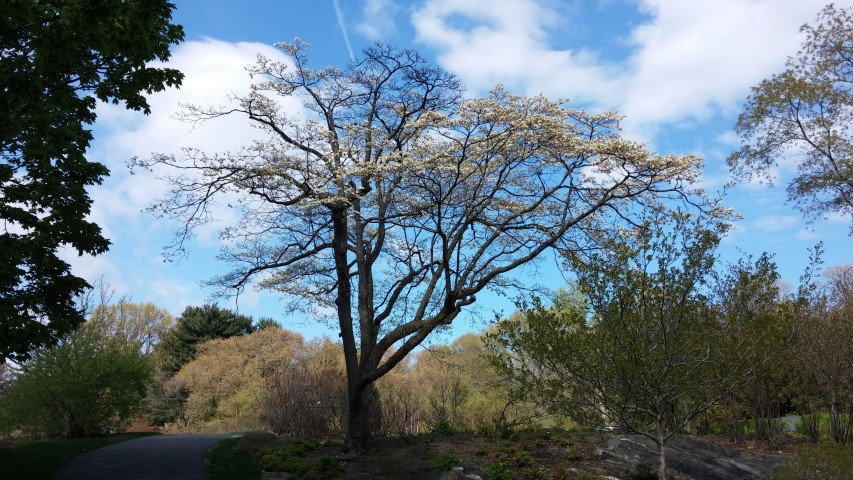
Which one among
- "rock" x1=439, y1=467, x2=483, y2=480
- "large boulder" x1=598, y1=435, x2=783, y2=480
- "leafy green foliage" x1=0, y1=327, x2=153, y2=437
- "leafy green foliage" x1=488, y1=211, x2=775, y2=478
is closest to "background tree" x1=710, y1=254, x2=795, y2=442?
"leafy green foliage" x1=488, y1=211, x2=775, y2=478

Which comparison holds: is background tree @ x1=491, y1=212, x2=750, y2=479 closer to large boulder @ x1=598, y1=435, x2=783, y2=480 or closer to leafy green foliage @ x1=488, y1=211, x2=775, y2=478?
leafy green foliage @ x1=488, y1=211, x2=775, y2=478

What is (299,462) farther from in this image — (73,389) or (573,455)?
(73,389)

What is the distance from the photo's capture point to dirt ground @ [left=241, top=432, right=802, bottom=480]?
1038cm

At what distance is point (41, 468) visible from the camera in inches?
477

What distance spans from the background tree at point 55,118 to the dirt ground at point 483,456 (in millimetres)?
5971

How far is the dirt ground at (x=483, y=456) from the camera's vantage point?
34.1ft

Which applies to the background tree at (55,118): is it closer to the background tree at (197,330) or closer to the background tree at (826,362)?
the background tree at (826,362)

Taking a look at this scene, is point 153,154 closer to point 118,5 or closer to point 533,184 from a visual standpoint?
point 118,5

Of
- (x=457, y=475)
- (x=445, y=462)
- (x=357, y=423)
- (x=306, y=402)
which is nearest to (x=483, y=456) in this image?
(x=445, y=462)

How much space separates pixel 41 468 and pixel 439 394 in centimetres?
1146

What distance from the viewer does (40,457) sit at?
13.4 m

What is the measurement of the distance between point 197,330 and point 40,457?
94.6 feet

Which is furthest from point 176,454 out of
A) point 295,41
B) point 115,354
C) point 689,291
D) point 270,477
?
point 689,291

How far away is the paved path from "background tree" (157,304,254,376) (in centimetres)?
2524
